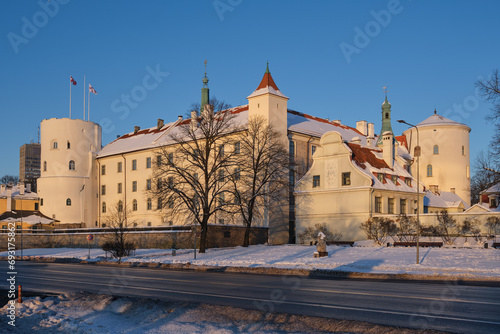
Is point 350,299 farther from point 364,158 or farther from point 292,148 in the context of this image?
point 292,148

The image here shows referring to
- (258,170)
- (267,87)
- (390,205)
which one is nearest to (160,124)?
(267,87)

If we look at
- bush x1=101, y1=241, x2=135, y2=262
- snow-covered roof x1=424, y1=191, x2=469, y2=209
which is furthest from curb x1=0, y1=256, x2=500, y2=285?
snow-covered roof x1=424, y1=191, x2=469, y2=209

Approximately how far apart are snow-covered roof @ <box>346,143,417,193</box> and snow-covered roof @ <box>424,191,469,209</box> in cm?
460

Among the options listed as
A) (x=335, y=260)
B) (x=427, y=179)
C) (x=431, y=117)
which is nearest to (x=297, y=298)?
(x=335, y=260)

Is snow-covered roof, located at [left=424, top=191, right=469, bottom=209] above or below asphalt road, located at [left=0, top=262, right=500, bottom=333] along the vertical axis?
above

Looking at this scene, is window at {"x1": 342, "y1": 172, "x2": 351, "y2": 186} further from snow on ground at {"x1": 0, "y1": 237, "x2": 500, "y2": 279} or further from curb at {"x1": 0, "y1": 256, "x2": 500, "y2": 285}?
curb at {"x1": 0, "y1": 256, "x2": 500, "y2": 285}

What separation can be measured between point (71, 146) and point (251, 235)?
4026 centimetres

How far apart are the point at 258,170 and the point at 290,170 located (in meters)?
9.50

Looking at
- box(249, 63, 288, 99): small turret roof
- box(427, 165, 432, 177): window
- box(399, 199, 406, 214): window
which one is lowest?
box(399, 199, 406, 214): window

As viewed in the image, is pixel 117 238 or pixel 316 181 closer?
pixel 117 238

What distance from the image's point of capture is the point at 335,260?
34469mm

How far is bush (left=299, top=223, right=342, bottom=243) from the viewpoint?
53303 millimetres

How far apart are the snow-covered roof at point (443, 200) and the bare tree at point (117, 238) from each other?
34.2m

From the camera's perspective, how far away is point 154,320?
39.2 feet
